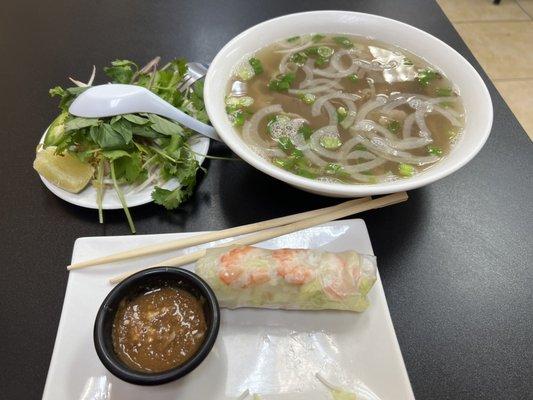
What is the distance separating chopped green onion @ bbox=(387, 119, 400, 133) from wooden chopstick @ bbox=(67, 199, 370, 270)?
14.1 inches

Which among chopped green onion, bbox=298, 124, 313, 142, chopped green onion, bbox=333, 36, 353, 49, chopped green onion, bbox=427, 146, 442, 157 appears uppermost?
chopped green onion, bbox=333, 36, 353, 49

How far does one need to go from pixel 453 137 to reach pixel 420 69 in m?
0.40

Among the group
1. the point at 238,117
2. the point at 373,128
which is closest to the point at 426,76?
the point at 373,128

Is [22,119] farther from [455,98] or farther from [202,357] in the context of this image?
[455,98]

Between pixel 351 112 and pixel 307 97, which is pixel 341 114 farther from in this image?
pixel 307 97

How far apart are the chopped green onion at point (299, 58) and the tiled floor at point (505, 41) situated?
220 cm

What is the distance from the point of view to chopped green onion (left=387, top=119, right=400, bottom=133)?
1.62 metres

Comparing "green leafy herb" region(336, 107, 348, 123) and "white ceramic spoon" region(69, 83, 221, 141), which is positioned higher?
"white ceramic spoon" region(69, 83, 221, 141)

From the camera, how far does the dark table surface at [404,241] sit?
4.05ft

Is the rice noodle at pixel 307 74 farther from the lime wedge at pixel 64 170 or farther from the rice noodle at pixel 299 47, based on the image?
the lime wedge at pixel 64 170

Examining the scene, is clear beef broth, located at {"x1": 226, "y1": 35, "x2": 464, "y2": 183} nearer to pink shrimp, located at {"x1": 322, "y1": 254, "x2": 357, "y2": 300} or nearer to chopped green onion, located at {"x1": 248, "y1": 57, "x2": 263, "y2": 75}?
chopped green onion, located at {"x1": 248, "y1": 57, "x2": 263, "y2": 75}

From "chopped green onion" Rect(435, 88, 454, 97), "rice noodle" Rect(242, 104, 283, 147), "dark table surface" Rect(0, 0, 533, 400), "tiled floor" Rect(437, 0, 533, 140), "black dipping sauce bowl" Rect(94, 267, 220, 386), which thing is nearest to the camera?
"black dipping sauce bowl" Rect(94, 267, 220, 386)

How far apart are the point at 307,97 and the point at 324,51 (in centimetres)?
31

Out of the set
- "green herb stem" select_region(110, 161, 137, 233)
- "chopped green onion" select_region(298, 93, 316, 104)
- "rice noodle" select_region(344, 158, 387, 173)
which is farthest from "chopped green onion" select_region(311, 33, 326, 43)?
"green herb stem" select_region(110, 161, 137, 233)
